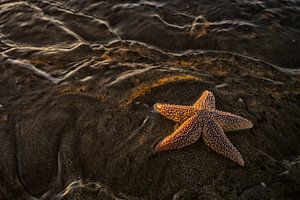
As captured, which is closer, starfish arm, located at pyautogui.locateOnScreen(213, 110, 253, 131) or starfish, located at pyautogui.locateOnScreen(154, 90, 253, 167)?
starfish, located at pyautogui.locateOnScreen(154, 90, 253, 167)

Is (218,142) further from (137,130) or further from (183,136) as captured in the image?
(137,130)

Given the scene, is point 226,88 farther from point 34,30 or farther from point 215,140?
point 34,30

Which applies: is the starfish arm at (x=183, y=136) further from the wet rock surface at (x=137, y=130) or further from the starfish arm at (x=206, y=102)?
the starfish arm at (x=206, y=102)

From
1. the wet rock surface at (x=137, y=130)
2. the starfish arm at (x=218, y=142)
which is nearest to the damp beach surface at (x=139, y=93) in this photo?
the wet rock surface at (x=137, y=130)

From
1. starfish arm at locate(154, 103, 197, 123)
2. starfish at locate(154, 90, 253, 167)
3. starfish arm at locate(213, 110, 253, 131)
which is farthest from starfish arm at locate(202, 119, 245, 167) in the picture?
starfish arm at locate(154, 103, 197, 123)

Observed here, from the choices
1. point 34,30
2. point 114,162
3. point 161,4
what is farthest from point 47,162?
point 161,4

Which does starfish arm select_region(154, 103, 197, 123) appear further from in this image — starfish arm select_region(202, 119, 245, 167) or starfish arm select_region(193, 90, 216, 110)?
starfish arm select_region(202, 119, 245, 167)
